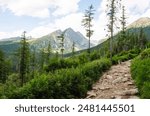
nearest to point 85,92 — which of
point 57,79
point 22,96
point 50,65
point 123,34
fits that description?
point 57,79

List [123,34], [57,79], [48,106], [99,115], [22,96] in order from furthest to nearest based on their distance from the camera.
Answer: [123,34], [57,79], [22,96], [48,106], [99,115]

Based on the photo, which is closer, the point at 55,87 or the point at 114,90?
the point at 55,87

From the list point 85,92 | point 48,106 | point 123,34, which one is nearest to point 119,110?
point 48,106

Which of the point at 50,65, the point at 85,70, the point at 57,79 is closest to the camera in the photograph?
the point at 57,79

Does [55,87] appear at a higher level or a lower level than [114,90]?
higher

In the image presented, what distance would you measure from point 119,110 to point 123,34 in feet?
235

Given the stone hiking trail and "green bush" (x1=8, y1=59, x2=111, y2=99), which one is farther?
the stone hiking trail

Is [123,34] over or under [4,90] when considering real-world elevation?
over

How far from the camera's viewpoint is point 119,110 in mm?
9211

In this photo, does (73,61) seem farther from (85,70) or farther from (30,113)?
(30,113)

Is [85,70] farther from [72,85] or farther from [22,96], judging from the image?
[22,96]

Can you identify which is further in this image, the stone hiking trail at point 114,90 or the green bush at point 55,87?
the stone hiking trail at point 114,90

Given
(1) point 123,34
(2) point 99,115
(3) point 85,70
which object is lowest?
(2) point 99,115

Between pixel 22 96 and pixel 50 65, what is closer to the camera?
pixel 22 96
